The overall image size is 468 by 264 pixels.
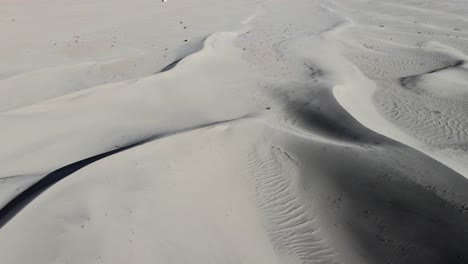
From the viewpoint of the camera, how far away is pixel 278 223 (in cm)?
498

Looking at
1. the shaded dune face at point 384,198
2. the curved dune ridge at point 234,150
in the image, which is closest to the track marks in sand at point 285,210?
the curved dune ridge at point 234,150

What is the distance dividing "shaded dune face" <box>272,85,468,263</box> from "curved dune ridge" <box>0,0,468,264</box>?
0.06 ft

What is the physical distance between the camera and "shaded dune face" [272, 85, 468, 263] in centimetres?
436

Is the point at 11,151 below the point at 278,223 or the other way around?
the other way around

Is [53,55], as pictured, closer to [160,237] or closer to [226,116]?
[226,116]

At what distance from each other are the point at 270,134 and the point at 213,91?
9.27 ft

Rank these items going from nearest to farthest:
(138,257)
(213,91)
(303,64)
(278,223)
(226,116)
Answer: (138,257) → (278,223) → (226,116) → (213,91) → (303,64)

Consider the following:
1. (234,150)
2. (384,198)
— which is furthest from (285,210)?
(234,150)

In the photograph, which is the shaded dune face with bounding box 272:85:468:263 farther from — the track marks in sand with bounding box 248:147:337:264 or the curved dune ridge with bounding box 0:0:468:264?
the track marks in sand with bounding box 248:147:337:264

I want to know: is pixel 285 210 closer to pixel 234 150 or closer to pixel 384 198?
pixel 384 198

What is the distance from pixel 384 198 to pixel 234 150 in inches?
90.1

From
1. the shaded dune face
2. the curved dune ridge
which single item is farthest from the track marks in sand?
the shaded dune face

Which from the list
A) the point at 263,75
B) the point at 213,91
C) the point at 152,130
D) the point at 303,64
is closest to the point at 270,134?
the point at 152,130

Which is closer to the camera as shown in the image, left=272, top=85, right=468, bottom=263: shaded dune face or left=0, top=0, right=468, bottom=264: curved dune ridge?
left=272, top=85, right=468, bottom=263: shaded dune face
